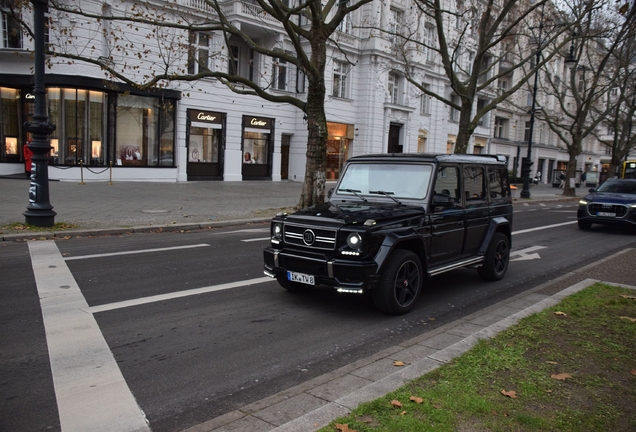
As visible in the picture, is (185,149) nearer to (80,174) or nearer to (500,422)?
(80,174)

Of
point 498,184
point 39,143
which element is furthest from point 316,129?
point 498,184

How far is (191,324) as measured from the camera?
5766 mm

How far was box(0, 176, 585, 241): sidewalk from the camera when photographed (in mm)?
12984

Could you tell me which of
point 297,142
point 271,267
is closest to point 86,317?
point 271,267

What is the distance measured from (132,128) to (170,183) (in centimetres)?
334

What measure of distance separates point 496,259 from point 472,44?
1547 inches

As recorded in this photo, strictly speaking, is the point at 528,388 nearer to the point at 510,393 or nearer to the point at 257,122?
the point at 510,393

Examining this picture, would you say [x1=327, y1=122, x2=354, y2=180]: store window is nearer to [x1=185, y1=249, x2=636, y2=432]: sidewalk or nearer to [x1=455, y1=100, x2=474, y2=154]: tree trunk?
[x1=455, y1=100, x2=474, y2=154]: tree trunk

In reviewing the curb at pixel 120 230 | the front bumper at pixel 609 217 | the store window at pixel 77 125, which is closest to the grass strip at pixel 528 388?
the curb at pixel 120 230

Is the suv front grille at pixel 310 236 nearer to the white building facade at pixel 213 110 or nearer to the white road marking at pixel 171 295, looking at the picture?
the white road marking at pixel 171 295

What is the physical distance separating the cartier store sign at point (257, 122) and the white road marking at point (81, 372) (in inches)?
950

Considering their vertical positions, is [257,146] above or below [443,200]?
above

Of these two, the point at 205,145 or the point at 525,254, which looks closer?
the point at 525,254

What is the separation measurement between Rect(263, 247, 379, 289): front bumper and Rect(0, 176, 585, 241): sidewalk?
23.5 feet
